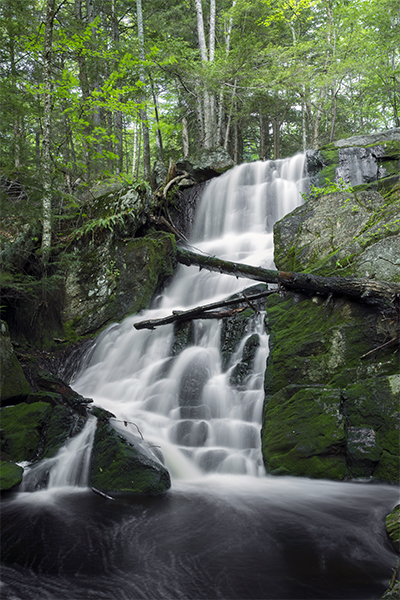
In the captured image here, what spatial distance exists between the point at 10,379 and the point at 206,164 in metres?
10.5

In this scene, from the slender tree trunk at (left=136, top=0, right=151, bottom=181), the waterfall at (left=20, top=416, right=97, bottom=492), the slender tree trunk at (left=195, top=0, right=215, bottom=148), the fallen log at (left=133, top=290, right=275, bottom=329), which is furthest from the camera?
the slender tree trunk at (left=195, top=0, right=215, bottom=148)

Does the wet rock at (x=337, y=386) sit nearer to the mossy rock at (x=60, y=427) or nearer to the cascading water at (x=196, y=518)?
the cascading water at (x=196, y=518)

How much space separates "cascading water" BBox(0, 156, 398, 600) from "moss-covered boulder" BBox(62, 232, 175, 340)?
153cm

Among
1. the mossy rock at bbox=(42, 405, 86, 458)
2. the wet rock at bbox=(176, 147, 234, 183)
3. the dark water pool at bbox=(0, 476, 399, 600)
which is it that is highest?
the wet rock at bbox=(176, 147, 234, 183)

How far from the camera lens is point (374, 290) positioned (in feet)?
15.9

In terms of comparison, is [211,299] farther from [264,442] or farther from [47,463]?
[47,463]

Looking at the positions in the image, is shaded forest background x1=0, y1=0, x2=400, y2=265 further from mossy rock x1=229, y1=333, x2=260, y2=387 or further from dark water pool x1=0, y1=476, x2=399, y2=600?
dark water pool x1=0, y1=476, x2=399, y2=600

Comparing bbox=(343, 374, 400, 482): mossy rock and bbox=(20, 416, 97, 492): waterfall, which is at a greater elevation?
bbox=(343, 374, 400, 482): mossy rock

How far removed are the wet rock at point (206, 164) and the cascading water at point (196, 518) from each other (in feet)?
26.3

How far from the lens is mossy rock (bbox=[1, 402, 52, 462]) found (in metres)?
5.01

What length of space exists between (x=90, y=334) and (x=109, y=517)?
500cm

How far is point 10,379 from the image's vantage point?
19.1 feet

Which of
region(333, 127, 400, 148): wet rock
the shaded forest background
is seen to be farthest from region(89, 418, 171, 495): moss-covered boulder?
region(333, 127, 400, 148): wet rock

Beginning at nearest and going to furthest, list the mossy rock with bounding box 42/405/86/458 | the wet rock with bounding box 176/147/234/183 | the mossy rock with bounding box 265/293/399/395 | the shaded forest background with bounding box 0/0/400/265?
the mossy rock with bounding box 265/293/399/395 < the mossy rock with bounding box 42/405/86/458 < the shaded forest background with bounding box 0/0/400/265 < the wet rock with bounding box 176/147/234/183
